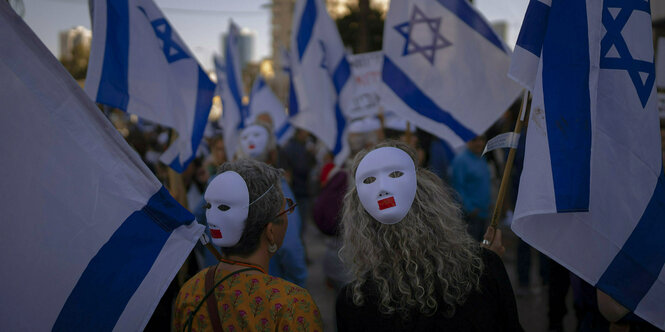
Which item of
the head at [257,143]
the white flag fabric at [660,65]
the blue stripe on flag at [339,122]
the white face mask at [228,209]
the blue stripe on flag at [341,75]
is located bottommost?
the blue stripe on flag at [339,122]

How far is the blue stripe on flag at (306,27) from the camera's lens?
253 inches

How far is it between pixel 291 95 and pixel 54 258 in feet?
16.4

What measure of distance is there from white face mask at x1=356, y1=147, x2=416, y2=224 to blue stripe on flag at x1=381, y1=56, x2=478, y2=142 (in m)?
1.88

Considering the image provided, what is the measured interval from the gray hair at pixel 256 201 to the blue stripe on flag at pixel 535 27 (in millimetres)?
1339

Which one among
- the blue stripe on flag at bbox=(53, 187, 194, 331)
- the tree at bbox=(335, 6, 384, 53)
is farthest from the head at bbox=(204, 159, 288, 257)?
the tree at bbox=(335, 6, 384, 53)

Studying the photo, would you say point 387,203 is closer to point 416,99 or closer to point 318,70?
point 416,99

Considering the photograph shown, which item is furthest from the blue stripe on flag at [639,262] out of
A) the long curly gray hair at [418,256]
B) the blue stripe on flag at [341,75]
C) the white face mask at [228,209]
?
the blue stripe on flag at [341,75]

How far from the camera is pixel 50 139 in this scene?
5.76 ft

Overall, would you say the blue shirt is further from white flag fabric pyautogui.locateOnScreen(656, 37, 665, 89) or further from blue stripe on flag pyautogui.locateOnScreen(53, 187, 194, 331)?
blue stripe on flag pyautogui.locateOnScreen(53, 187, 194, 331)

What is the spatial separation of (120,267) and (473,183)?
4.69m

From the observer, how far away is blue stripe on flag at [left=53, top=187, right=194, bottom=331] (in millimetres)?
1801

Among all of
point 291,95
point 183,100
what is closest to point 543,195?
point 183,100

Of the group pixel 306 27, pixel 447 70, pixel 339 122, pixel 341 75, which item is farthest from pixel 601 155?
pixel 306 27

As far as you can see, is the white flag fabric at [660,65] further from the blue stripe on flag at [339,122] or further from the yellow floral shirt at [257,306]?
the yellow floral shirt at [257,306]
